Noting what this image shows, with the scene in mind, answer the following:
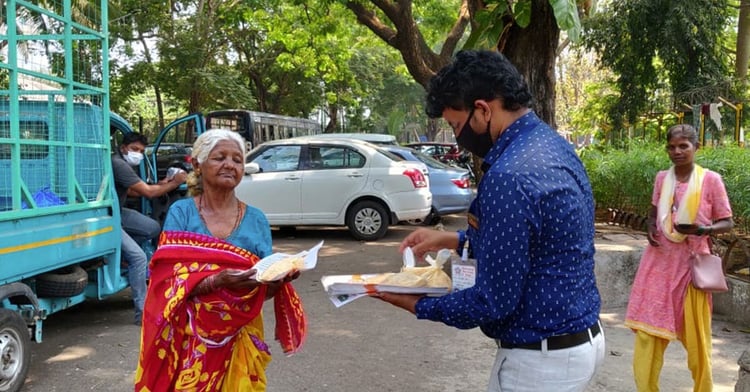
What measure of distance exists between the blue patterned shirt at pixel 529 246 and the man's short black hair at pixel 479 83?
0.09 meters

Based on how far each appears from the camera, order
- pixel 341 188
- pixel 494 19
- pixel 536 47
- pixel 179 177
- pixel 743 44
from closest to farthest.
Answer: pixel 494 19 → pixel 536 47 → pixel 179 177 → pixel 341 188 → pixel 743 44

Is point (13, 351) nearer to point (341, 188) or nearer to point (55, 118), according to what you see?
point (55, 118)

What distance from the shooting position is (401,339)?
5371 mm

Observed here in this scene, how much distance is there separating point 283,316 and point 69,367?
9.06ft

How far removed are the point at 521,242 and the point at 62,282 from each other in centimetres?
396

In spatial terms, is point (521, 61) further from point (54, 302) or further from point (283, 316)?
point (54, 302)

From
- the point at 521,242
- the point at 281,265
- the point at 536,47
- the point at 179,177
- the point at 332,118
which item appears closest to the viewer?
the point at 521,242

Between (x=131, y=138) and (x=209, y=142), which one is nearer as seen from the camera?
(x=209, y=142)

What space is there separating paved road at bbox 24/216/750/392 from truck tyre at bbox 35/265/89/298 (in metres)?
0.55

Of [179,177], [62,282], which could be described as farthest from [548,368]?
[179,177]

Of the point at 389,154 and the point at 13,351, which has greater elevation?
the point at 389,154

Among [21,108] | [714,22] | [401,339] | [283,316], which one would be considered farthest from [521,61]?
[714,22]

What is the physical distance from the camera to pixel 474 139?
197 centimetres

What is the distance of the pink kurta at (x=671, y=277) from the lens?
3.73m
